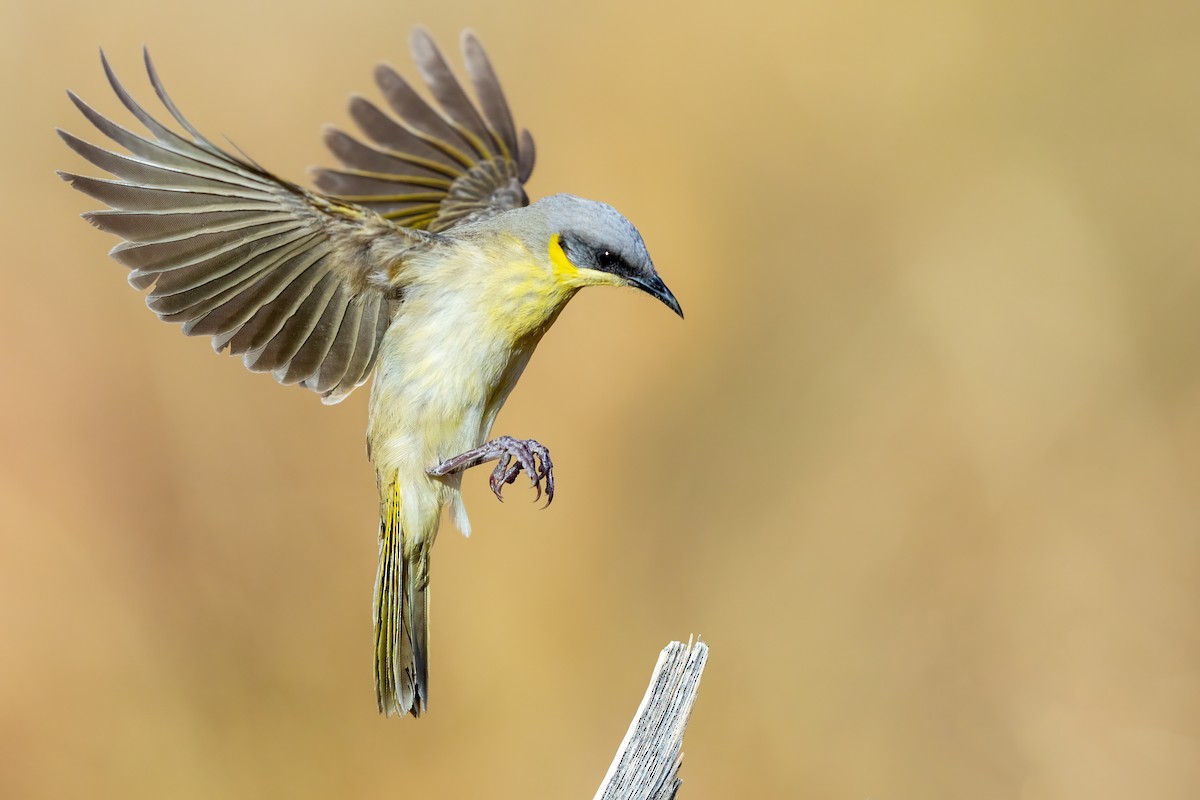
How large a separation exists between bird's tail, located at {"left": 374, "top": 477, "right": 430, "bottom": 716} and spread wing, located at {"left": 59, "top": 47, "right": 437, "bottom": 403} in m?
0.34

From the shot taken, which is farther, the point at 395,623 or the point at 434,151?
the point at 434,151

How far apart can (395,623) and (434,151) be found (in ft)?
4.94

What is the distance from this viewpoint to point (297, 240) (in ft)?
8.55

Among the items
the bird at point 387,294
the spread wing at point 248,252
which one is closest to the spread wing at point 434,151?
the bird at point 387,294

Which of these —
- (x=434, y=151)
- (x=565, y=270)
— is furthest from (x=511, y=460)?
(x=434, y=151)

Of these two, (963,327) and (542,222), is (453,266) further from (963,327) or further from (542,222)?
(963,327)

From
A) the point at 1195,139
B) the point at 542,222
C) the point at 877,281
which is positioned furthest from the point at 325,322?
the point at 1195,139

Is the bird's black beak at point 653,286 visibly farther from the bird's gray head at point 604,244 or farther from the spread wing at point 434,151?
the spread wing at point 434,151

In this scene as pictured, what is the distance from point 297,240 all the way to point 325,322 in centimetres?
25

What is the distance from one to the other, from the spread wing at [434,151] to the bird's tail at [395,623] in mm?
1069

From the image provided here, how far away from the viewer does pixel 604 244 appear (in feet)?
8.59

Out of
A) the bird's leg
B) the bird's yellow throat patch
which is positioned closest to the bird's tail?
the bird's leg

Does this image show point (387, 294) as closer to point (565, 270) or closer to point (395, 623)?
point (565, 270)

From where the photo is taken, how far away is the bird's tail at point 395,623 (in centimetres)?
287
